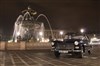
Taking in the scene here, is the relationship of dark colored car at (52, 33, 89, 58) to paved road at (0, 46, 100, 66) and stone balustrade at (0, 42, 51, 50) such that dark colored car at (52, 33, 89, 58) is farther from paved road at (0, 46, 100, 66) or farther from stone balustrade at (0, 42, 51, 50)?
stone balustrade at (0, 42, 51, 50)

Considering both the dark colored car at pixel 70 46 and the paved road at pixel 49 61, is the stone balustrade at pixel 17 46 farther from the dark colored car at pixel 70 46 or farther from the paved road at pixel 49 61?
the paved road at pixel 49 61

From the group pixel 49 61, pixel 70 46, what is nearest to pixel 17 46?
pixel 70 46

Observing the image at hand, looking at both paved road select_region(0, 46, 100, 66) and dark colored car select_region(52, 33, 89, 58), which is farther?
dark colored car select_region(52, 33, 89, 58)

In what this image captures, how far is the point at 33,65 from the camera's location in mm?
14695

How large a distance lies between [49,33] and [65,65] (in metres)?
99.0

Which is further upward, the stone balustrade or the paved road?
the stone balustrade

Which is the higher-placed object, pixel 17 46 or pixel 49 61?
pixel 17 46

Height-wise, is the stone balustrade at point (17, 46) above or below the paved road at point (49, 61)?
above

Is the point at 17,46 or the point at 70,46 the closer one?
the point at 70,46

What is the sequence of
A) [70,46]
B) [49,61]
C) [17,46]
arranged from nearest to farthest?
[49,61], [70,46], [17,46]

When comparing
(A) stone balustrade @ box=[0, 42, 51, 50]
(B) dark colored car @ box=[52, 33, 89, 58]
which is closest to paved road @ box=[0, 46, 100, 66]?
(B) dark colored car @ box=[52, 33, 89, 58]

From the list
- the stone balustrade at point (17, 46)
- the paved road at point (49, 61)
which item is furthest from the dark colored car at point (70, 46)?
the stone balustrade at point (17, 46)

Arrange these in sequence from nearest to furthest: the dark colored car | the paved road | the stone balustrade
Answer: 1. the paved road
2. the dark colored car
3. the stone balustrade

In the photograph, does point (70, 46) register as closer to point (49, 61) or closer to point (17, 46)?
point (49, 61)
